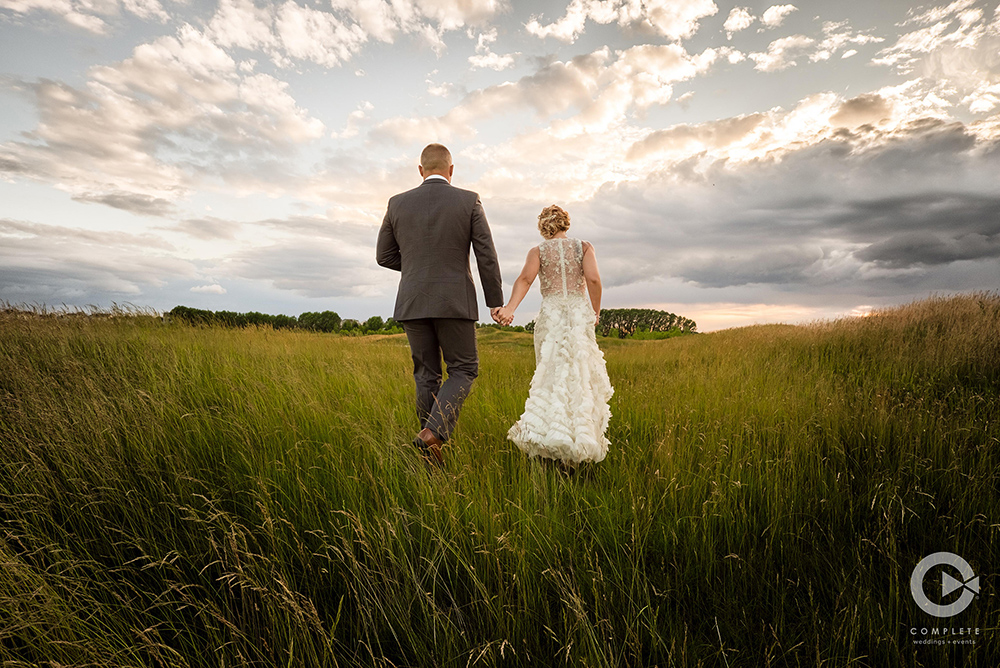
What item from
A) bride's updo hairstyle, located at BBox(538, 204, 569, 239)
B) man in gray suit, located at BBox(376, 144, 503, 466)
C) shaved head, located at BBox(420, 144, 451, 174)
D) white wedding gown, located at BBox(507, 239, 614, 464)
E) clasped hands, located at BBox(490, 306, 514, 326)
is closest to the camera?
white wedding gown, located at BBox(507, 239, 614, 464)

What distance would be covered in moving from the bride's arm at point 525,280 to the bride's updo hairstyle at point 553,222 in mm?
229

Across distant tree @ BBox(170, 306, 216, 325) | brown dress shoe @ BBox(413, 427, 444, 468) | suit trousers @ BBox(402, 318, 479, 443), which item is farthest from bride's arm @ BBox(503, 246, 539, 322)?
distant tree @ BBox(170, 306, 216, 325)

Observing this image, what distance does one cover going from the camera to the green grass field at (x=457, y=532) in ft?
6.68

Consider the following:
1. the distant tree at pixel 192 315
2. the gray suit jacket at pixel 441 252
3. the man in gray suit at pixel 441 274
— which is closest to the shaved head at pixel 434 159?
the man in gray suit at pixel 441 274

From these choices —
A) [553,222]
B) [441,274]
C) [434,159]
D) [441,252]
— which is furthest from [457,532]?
[434,159]

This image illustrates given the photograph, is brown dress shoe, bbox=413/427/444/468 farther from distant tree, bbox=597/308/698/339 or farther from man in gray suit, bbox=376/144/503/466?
distant tree, bbox=597/308/698/339

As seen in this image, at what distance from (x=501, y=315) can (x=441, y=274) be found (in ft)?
2.25

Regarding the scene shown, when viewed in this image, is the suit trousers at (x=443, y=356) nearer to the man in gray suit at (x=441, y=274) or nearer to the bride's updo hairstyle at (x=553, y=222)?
the man in gray suit at (x=441, y=274)

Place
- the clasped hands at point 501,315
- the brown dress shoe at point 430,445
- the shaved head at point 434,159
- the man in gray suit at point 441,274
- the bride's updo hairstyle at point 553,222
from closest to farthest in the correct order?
1. the brown dress shoe at point 430,445
2. the man in gray suit at point 441,274
3. the clasped hands at point 501,315
4. the shaved head at point 434,159
5. the bride's updo hairstyle at point 553,222

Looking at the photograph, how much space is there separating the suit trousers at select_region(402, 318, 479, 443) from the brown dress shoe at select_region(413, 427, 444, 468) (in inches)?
14.6

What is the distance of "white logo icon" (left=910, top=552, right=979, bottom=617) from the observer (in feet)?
7.21

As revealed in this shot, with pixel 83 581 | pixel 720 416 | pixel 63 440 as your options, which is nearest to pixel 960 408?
pixel 720 416

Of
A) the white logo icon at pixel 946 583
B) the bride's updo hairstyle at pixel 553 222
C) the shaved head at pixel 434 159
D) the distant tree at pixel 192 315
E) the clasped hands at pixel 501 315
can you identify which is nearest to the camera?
the white logo icon at pixel 946 583

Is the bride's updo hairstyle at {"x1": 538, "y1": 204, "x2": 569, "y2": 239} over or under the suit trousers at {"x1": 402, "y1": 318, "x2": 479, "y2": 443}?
over
